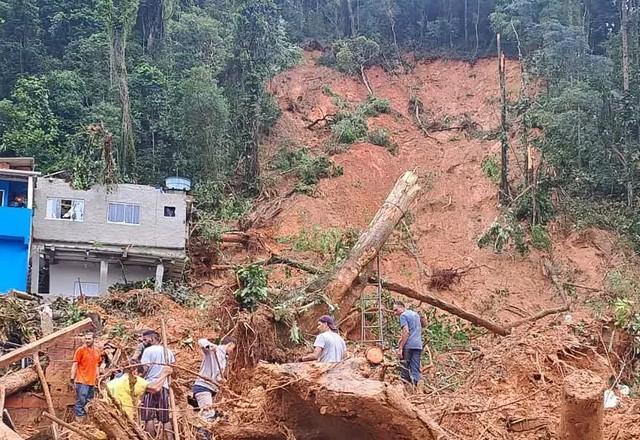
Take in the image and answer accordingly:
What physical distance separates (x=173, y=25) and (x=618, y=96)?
1786 cm

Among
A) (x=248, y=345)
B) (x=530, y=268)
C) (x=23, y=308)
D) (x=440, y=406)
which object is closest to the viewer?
(x=440, y=406)

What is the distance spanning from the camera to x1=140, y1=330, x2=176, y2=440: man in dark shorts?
6746mm

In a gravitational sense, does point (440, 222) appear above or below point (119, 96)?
below

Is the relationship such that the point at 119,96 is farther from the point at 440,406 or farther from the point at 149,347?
the point at 440,406

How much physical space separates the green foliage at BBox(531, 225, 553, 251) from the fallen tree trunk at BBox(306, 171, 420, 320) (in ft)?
37.0

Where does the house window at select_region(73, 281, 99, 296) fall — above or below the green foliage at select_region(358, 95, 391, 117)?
below

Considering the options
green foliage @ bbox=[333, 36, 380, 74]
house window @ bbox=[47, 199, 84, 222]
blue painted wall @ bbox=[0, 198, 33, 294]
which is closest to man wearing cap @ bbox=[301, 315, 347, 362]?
blue painted wall @ bbox=[0, 198, 33, 294]

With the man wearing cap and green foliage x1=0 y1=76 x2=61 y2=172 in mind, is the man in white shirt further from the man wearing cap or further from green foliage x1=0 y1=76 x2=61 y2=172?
green foliage x1=0 y1=76 x2=61 y2=172

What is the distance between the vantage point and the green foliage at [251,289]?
420 inches

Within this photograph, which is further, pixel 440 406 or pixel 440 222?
pixel 440 222

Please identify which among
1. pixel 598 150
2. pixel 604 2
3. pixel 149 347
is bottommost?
pixel 149 347

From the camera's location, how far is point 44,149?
26.2m

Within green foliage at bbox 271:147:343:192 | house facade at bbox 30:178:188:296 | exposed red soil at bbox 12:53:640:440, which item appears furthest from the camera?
green foliage at bbox 271:147:343:192

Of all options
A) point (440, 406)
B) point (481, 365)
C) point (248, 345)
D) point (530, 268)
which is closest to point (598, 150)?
point (530, 268)
